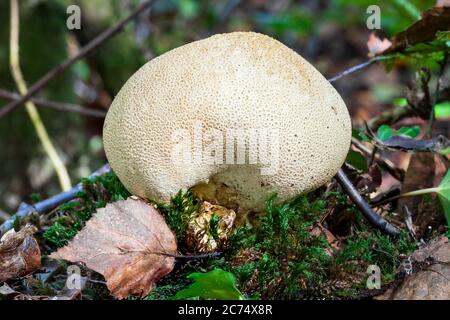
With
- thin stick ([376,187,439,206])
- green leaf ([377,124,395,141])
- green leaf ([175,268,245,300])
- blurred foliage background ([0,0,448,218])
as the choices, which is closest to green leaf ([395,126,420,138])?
green leaf ([377,124,395,141])

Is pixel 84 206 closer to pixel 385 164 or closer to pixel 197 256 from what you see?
pixel 197 256

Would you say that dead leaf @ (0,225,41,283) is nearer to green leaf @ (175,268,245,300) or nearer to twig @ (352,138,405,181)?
green leaf @ (175,268,245,300)

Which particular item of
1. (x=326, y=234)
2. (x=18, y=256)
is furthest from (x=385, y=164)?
(x=18, y=256)

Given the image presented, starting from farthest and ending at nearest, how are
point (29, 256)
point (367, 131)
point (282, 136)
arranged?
point (367, 131), point (29, 256), point (282, 136)
